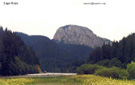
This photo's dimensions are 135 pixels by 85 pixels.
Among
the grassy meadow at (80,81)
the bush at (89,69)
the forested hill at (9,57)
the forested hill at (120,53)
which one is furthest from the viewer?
the forested hill at (120,53)

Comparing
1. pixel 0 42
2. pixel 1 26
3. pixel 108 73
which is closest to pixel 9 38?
pixel 0 42

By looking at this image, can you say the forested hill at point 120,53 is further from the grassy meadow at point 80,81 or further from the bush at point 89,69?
the grassy meadow at point 80,81

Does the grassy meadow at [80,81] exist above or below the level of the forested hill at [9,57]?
below

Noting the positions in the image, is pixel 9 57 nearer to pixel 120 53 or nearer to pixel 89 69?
pixel 89 69

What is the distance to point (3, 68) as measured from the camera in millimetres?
98562

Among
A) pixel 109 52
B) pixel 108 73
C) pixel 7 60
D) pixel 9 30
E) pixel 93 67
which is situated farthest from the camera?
pixel 109 52

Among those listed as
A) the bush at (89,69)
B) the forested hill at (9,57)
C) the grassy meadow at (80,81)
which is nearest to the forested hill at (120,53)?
the bush at (89,69)

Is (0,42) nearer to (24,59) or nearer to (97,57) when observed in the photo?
(24,59)

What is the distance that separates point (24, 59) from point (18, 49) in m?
8.61

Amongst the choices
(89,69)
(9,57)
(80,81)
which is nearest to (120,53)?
(89,69)

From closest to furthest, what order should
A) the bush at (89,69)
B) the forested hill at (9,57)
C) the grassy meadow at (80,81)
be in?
the grassy meadow at (80,81)
the bush at (89,69)
the forested hill at (9,57)

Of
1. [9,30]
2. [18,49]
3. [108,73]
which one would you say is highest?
[9,30]

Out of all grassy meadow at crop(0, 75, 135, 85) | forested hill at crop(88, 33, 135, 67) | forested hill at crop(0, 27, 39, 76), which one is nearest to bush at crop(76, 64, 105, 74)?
forested hill at crop(88, 33, 135, 67)

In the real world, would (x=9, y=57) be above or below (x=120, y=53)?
below
